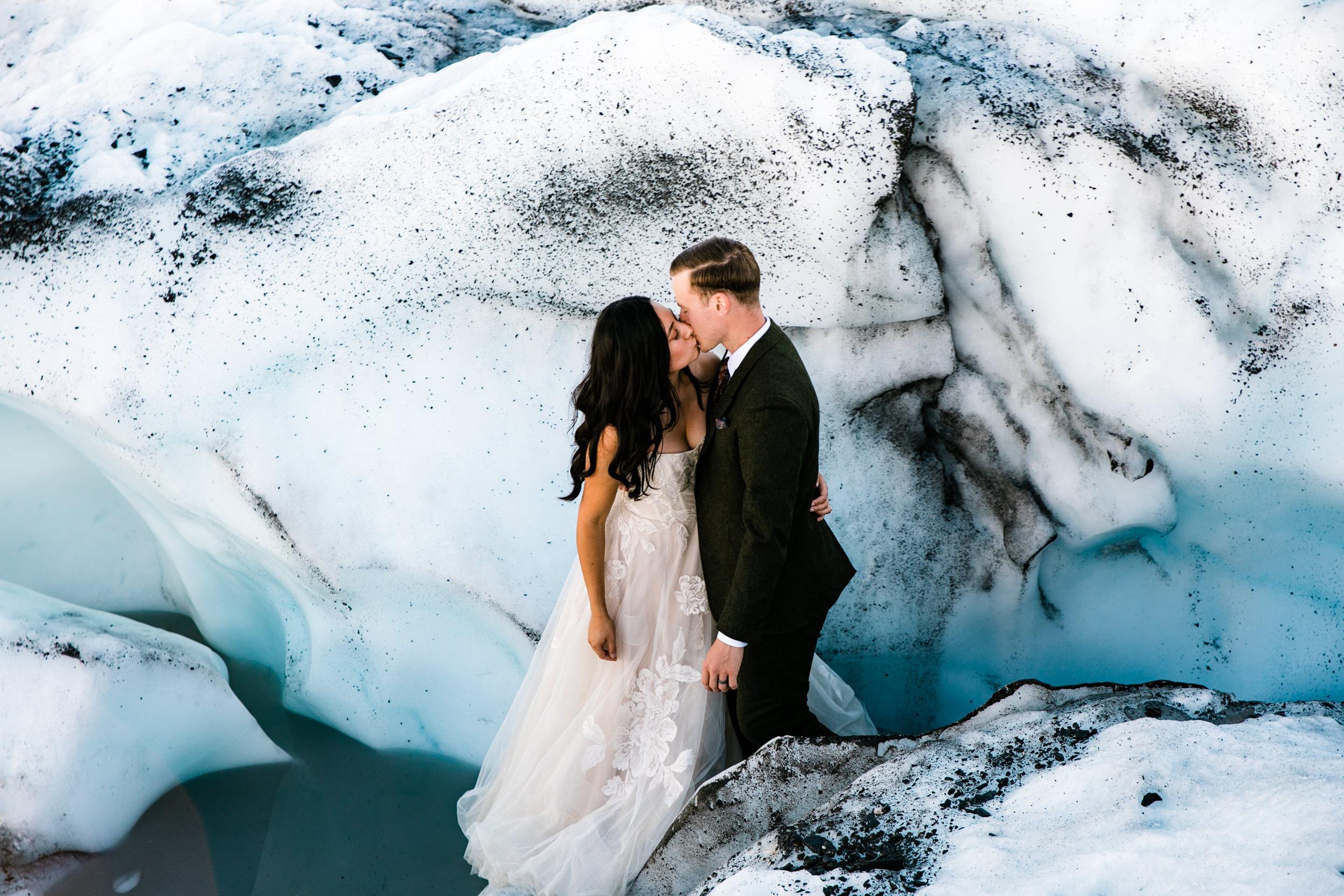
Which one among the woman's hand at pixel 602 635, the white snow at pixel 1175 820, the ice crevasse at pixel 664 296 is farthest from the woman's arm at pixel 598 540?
the white snow at pixel 1175 820

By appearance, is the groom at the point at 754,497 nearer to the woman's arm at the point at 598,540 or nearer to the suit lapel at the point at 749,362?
the suit lapel at the point at 749,362

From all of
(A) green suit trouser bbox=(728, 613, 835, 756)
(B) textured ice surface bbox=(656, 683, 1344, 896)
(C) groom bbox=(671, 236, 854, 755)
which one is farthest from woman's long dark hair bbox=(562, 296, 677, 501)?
(B) textured ice surface bbox=(656, 683, 1344, 896)

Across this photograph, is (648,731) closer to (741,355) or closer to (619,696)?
(619,696)

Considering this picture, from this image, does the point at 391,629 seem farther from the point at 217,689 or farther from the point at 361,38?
the point at 361,38

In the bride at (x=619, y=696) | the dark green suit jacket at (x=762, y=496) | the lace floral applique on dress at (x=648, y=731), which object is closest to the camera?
the dark green suit jacket at (x=762, y=496)

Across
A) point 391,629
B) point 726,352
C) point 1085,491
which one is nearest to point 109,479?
point 391,629

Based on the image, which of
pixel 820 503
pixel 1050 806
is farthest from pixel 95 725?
pixel 1050 806

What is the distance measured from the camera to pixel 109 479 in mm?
3203

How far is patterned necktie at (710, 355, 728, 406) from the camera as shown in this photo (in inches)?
82.3

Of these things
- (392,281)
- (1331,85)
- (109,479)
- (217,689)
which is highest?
(1331,85)

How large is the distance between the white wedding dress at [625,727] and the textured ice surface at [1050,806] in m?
0.19

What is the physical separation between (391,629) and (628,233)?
1.45 meters

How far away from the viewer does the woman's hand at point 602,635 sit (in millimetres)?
2127

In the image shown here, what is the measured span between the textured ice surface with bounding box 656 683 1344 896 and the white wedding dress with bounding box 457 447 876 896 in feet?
0.61
